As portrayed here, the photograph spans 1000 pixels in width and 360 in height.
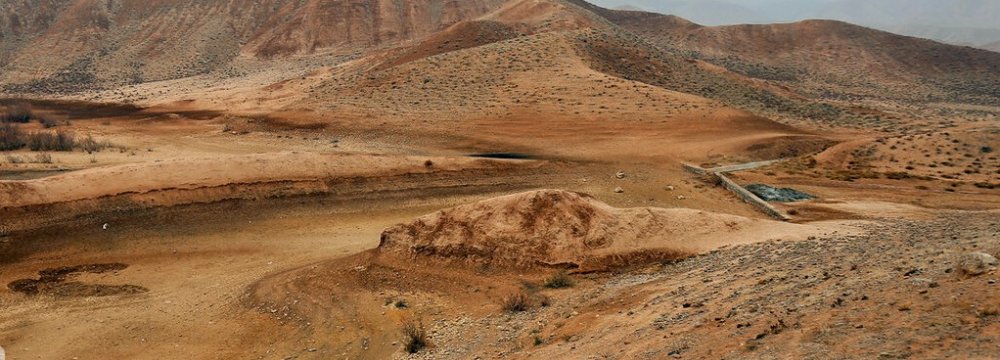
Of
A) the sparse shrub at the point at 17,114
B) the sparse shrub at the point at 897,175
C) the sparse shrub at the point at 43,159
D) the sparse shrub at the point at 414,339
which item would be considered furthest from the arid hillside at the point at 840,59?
A: the sparse shrub at the point at 43,159

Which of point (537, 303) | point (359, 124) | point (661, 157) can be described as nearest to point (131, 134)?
point (359, 124)

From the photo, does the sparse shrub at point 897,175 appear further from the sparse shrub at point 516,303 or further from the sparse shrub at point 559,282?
the sparse shrub at point 516,303

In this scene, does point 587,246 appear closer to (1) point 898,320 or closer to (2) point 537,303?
(2) point 537,303

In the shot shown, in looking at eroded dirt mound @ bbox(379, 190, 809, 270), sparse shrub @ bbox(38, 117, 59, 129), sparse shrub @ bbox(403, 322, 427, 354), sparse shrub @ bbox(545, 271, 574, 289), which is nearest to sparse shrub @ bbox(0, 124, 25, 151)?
sparse shrub @ bbox(38, 117, 59, 129)

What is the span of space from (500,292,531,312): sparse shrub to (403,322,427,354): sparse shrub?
5.94 feet

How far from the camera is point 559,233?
15.9 m

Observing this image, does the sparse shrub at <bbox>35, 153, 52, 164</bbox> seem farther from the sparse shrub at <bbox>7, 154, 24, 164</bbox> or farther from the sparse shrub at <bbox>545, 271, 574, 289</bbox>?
the sparse shrub at <bbox>545, 271, 574, 289</bbox>

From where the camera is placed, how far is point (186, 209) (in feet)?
70.8

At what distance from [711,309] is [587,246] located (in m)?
5.62

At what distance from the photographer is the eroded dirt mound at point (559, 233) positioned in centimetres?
1543

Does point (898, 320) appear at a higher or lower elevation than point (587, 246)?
higher

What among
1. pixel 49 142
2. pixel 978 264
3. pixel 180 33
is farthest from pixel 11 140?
pixel 180 33

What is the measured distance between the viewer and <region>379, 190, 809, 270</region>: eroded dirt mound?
50.6ft

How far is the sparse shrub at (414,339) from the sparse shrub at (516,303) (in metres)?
1.81
